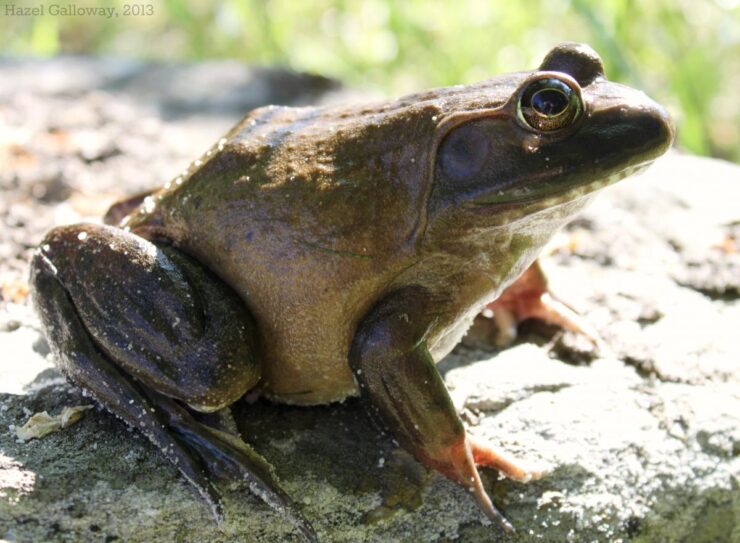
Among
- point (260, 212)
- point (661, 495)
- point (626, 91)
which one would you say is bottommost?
point (661, 495)

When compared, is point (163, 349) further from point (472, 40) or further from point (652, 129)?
point (472, 40)

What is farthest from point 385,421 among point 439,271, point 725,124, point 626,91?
point 725,124

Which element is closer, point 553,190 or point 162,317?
point 553,190

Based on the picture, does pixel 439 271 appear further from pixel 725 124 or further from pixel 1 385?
pixel 725 124

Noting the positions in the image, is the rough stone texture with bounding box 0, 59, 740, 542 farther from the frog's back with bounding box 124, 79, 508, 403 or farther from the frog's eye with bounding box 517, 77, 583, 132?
the frog's eye with bounding box 517, 77, 583, 132

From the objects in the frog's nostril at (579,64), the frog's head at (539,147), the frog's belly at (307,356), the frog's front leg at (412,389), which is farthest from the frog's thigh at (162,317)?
the frog's nostril at (579,64)

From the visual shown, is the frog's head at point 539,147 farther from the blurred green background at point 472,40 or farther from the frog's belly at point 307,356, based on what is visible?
the blurred green background at point 472,40

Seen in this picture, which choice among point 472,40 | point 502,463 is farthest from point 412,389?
point 472,40
